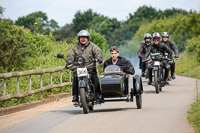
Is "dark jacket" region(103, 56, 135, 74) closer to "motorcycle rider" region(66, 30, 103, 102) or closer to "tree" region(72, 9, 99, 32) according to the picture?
"motorcycle rider" region(66, 30, 103, 102)

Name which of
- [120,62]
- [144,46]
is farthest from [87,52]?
[144,46]

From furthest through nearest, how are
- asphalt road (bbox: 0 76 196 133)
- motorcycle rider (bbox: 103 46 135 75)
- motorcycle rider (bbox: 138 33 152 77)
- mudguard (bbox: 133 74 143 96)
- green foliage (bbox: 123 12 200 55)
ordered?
green foliage (bbox: 123 12 200 55) → motorcycle rider (bbox: 138 33 152 77) → motorcycle rider (bbox: 103 46 135 75) → mudguard (bbox: 133 74 143 96) → asphalt road (bbox: 0 76 196 133)

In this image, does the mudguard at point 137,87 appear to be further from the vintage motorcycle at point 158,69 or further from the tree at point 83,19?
the tree at point 83,19

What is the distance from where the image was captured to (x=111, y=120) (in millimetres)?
10984

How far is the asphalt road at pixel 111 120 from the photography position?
9.80 meters

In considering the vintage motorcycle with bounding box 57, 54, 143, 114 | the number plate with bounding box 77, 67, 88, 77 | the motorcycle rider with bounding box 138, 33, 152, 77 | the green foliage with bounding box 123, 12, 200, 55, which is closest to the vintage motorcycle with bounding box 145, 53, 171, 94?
the motorcycle rider with bounding box 138, 33, 152, 77

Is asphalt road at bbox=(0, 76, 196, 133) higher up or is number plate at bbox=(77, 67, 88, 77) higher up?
number plate at bbox=(77, 67, 88, 77)

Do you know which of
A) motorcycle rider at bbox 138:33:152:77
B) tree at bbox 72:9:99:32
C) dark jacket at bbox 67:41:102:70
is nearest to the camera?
dark jacket at bbox 67:41:102:70

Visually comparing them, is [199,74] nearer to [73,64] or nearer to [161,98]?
[161,98]

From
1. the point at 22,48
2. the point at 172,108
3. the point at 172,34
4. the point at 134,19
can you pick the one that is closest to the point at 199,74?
the point at 22,48

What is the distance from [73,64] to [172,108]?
2.76 metres

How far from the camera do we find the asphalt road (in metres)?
9.80

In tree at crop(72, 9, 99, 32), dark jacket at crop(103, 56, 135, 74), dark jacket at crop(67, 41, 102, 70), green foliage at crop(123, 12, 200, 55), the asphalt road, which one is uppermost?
tree at crop(72, 9, 99, 32)

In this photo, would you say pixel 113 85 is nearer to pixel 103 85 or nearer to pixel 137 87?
pixel 103 85
